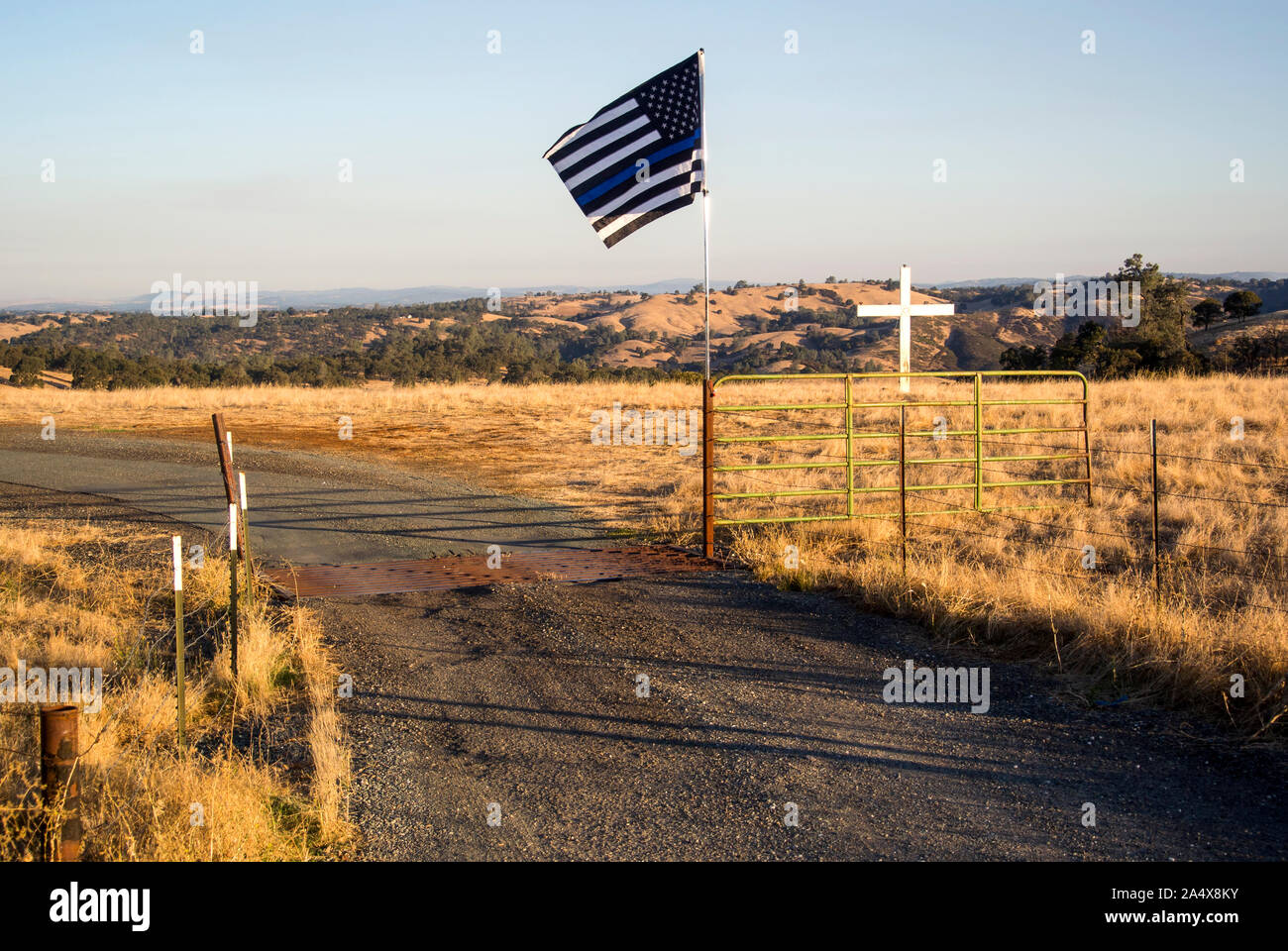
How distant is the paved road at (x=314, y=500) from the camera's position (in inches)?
485

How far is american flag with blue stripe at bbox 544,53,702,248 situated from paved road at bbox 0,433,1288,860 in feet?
13.9

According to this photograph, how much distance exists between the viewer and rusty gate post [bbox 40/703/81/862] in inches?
156

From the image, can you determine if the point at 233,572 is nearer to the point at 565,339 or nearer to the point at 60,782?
the point at 60,782

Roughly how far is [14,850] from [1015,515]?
1218cm

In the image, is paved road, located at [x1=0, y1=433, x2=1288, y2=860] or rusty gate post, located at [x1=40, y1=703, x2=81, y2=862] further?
paved road, located at [x1=0, y1=433, x2=1288, y2=860]

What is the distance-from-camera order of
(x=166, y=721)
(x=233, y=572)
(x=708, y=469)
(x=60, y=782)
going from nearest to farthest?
(x=60, y=782) → (x=166, y=721) → (x=233, y=572) → (x=708, y=469)

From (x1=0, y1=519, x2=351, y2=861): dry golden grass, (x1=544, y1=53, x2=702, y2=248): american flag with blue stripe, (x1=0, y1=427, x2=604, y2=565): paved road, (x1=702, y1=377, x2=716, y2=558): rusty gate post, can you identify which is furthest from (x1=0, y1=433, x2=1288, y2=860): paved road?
(x1=544, y1=53, x2=702, y2=248): american flag with blue stripe

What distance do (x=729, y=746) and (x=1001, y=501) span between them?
9880 millimetres

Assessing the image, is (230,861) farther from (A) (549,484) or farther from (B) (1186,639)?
(A) (549,484)

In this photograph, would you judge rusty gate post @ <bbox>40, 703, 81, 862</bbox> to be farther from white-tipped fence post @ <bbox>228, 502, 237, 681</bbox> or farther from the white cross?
the white cross

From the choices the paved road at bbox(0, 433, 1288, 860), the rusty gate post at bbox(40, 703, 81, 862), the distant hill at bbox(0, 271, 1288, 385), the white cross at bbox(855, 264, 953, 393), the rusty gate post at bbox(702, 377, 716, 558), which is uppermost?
the distant hill at bbox(0, 271, 1288, 385)

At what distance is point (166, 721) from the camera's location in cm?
631

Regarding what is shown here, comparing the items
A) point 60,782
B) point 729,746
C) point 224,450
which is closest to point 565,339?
point 224,450
